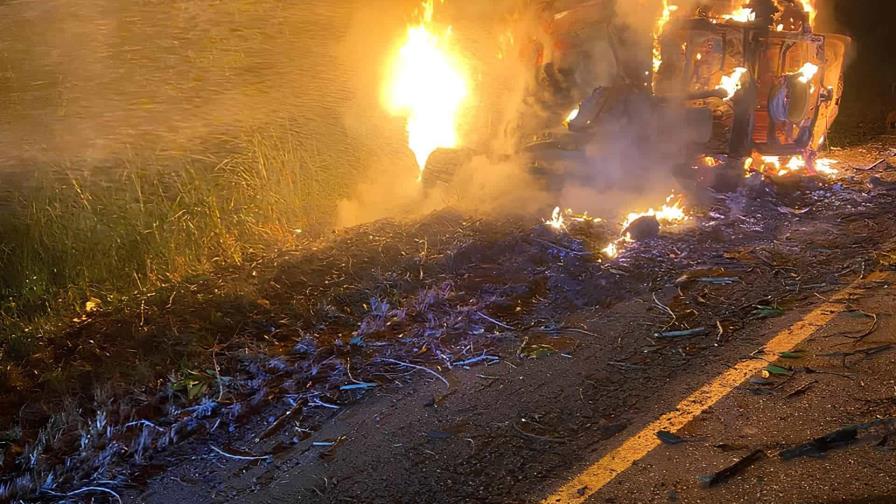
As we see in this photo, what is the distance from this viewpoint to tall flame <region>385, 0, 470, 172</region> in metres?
9.92

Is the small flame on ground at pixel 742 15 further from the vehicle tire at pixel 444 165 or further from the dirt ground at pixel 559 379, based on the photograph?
the vehicle tire at pixel 444 165

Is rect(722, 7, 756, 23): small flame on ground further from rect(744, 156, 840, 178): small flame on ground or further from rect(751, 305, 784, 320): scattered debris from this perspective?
rect(751, 305, 784, 320): scattered debris

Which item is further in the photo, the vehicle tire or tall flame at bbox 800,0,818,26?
tall flame at bbox 800,0,818,26

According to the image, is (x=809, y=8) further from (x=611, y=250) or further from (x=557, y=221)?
A: (x=611, y=250)

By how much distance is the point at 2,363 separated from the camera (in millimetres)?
4543

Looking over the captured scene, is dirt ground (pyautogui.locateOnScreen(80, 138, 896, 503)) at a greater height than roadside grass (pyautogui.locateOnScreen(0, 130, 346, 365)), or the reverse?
roadside grass (pyautogui.locateOnScreen(0, 130, 346, 365))

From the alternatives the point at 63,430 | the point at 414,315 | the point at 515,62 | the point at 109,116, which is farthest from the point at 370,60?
the point at 63,430

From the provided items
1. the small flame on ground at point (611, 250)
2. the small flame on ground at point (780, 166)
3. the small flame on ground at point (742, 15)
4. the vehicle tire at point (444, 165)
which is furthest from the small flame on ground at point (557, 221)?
the small flame on ground at point (742, 15)

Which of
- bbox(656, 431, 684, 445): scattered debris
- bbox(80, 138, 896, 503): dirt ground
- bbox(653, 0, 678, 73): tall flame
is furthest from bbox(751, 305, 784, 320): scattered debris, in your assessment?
bbox(653, 0, 678, 73): tall flame

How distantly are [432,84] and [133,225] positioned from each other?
16.3 feet

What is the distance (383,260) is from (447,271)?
0.58 meters

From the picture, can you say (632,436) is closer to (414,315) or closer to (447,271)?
(414,315)

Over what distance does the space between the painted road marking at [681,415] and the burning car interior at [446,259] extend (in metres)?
0.02

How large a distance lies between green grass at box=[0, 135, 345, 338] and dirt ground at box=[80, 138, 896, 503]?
112 centimetres
